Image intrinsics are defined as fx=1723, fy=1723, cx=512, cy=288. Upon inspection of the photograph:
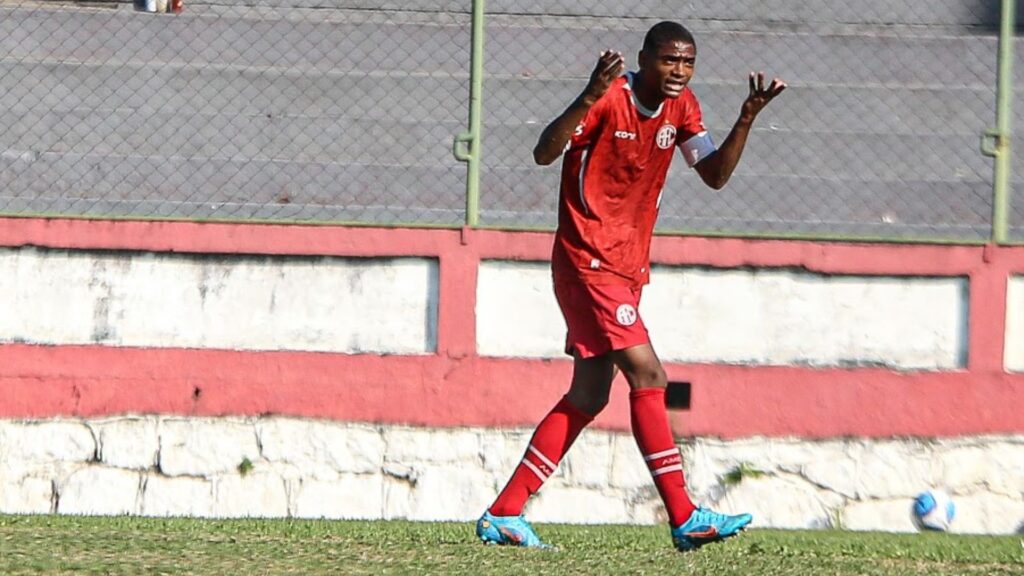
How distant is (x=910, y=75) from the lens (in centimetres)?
862

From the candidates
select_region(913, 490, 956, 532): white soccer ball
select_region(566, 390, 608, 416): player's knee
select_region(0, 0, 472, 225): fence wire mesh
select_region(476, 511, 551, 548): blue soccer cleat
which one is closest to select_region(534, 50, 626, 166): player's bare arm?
select_region(566, 390, 608, 416): player's knee

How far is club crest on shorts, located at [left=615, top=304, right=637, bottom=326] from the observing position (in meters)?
5.96

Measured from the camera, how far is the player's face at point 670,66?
5852mm

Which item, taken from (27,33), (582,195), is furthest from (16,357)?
(582,195)

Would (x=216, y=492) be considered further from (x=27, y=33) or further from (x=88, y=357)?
(x=27, y=33)

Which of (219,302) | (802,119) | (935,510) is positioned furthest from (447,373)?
(935,510)

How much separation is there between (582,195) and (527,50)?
2.69 metres

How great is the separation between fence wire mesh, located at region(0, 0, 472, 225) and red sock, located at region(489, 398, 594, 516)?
241 centimetres

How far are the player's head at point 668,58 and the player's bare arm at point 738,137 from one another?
0.24m

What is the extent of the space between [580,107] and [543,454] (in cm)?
133

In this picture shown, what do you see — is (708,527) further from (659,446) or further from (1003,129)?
(1003,129)

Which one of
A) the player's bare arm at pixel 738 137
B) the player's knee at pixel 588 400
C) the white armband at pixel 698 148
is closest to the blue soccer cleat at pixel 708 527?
the player's knee at pixel 588 400

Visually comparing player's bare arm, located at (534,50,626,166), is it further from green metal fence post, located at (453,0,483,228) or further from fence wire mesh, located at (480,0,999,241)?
fence wire mesh, located at (480,0,999,241)

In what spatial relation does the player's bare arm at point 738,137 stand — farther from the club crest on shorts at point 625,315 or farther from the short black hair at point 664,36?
the club crest on shorts at point 625,315
